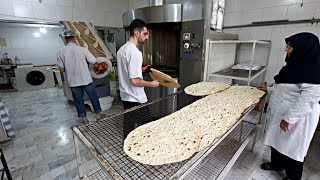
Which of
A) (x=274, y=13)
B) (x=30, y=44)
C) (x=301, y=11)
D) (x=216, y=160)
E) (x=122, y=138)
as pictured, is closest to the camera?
(x=122, y=138)

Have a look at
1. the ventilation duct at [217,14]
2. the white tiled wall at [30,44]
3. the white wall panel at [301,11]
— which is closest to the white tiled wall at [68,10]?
the white tiled wall at [30,44]

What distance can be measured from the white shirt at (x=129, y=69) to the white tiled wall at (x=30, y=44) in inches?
222

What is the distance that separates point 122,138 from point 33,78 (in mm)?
5497

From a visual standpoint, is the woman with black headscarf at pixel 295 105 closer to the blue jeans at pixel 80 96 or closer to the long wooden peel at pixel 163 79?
the long wooden peel at pixel 163 79

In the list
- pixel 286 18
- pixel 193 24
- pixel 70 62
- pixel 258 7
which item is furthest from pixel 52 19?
pixel 286 18

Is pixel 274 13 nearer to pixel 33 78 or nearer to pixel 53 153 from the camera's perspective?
pixel 53 153

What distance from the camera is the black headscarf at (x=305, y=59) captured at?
1163 mm


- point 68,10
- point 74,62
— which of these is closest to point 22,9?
point 68,10

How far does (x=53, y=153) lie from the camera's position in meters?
2.00

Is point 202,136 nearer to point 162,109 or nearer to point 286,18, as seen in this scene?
point 162,109

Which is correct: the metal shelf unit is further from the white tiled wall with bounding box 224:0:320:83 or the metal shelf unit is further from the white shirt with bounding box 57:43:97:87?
the white shirt with bounding box 57:43:97:87

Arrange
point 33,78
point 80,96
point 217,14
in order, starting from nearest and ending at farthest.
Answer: point 80,96, point 217,14, point 33,78

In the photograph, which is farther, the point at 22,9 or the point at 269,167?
the point at 22,9

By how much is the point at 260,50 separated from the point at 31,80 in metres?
6.10
